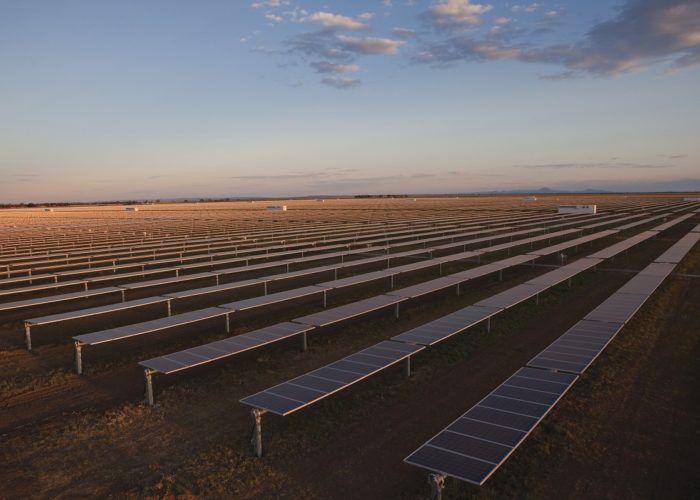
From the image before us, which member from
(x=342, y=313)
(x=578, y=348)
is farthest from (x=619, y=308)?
(x=342, y=313)

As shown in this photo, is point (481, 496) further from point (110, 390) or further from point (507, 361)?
point (110, 390)

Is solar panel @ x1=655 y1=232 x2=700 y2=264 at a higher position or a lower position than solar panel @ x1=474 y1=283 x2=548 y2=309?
higher

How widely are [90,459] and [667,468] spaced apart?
669 cm

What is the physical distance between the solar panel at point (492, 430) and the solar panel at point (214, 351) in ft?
12.8

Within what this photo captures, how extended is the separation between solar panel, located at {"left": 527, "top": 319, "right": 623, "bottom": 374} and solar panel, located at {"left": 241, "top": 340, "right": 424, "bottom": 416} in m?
2.03

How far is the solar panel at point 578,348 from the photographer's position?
705 centimetres

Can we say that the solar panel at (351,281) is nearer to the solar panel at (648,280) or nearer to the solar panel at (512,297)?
the solar panel at (512,297)

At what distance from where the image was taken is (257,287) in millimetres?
16625

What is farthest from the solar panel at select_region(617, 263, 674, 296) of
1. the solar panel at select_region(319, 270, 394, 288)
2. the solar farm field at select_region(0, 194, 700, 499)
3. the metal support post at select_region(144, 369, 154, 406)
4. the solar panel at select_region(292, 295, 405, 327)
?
the metal support post at select_region(144, 369, 154, 406)

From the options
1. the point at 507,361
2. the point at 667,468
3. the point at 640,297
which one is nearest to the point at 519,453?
the point at 667,468

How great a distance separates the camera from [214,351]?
25.8 ft

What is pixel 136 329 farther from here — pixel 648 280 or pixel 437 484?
pixel 648 280

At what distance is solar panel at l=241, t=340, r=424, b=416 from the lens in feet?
19.3

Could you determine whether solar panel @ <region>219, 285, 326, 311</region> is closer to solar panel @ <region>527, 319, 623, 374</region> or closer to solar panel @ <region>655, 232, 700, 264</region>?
solar panel @ <region>527, 319, 623, 374</region>
